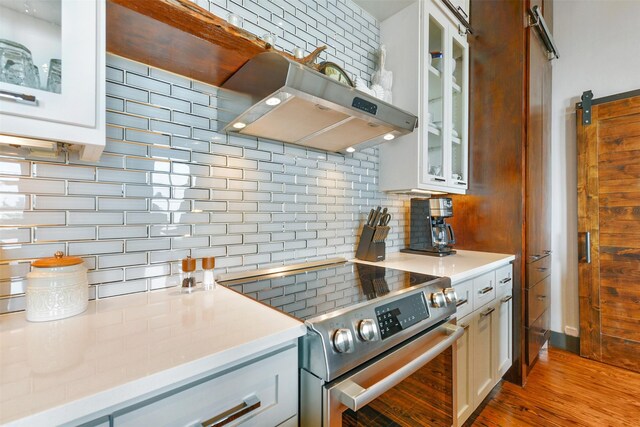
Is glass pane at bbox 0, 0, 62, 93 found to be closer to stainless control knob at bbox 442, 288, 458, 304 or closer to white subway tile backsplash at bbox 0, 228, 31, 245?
white subway tile backsplash at bbox 0, 228, 31, 245

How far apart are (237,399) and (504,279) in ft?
6.32

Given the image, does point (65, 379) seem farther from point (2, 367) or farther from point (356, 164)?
point (356, 164)

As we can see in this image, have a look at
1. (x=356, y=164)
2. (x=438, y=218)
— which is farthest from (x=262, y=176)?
(x=438, y=218)

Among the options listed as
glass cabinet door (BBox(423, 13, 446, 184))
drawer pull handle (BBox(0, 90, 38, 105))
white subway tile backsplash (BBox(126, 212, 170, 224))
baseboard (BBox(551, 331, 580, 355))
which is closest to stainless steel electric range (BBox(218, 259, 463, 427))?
white subway tile backsplash (BBox(126, 212, 170, 224))

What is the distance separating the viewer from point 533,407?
1.81 meters

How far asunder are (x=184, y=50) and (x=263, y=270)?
0.96 metres

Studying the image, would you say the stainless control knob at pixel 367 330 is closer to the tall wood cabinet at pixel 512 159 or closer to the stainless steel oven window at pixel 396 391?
the stainless steel oven window at pixel 396 391

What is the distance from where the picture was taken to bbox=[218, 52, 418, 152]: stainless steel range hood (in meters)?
0.98

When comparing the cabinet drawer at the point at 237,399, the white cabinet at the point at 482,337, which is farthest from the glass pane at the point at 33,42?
the white cabinet at the point at 482,337

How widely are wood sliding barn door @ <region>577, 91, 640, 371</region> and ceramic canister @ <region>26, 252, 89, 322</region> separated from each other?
3.34 metres

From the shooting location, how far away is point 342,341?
809 millimetres

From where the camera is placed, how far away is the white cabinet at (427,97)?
1860 millimetres

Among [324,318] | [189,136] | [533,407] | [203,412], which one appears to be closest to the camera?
[203,412]

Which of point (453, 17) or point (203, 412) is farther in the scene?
point (453, 17)
